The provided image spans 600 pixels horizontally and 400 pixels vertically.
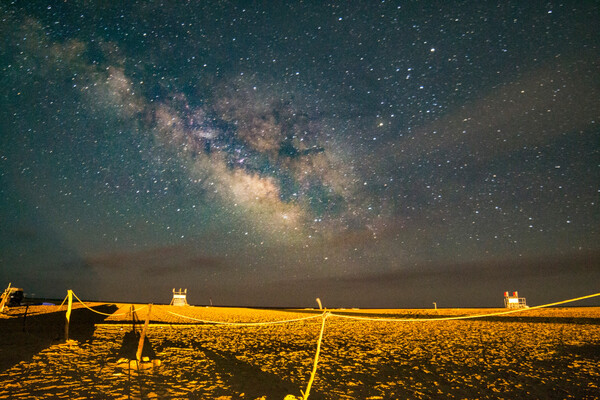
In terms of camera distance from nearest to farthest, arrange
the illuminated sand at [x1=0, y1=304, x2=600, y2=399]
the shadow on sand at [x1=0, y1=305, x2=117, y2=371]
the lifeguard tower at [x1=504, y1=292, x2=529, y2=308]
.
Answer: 1. the illuminated sand at [x1=0, y1=304, x2=600, y2=399]
2. the shadow on sand at [x1=0, y1=305, x2=117, y2=371]
3. the lifeguard tower at [x1=504, y1=292, x2=529, y2=308]

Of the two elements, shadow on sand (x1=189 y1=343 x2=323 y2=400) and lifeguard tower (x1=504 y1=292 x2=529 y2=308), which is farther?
lifeguard tower (x1=504 y1=292 x2=529 y2=308)

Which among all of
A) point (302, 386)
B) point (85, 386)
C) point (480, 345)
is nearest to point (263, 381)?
point (302, 386)

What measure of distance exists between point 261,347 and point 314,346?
281 centimetres

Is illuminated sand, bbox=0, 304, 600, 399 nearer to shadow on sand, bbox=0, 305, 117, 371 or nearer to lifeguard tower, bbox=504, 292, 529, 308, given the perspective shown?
shadow on sand, bbox=0, 305, 117, 371

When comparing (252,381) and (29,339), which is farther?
(29,339)

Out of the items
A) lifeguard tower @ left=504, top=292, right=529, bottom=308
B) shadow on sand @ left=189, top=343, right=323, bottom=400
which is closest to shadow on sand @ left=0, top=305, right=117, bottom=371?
shadow on sand @ left=189, top=343, right=323, bottom=400

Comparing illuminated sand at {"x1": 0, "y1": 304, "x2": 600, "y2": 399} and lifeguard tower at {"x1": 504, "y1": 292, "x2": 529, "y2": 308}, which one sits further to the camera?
lifeguard tower at {"x1": 504, "y1": 292, "x2": 529, "y2": 308}

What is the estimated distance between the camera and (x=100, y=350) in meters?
15.9

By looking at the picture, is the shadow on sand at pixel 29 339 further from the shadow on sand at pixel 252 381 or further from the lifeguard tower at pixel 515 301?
the lifeguard tower at pixel 515 301

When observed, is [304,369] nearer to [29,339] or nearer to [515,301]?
[29,339]

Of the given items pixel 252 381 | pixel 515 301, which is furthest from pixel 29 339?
pixel 515 301

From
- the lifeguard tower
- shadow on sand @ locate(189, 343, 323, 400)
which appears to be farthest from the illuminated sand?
the lifeguard tower

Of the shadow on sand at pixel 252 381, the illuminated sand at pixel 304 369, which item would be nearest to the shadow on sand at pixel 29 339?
the illuminated sand at pixel 304 369

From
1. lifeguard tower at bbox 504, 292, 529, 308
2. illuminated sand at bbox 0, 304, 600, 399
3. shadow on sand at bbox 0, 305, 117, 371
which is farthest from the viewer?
lifeguard tower at bbox 504, 292, 529, 308
